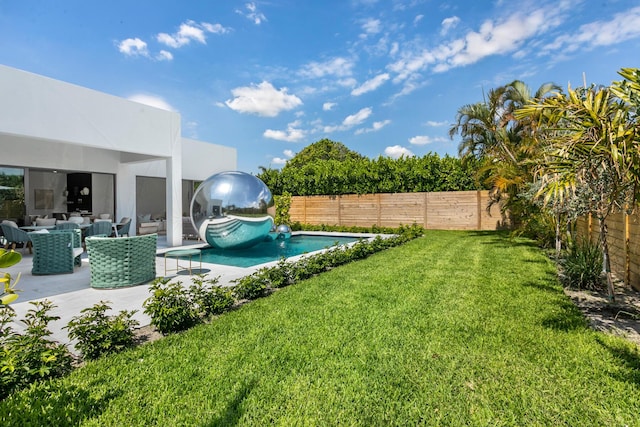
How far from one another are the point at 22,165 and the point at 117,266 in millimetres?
10404

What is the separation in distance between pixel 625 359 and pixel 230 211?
1057 centimetres

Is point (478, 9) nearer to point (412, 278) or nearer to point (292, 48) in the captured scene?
point (292, 48)

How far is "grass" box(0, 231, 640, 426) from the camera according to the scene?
264 centimetres

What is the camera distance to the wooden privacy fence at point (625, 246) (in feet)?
20.7

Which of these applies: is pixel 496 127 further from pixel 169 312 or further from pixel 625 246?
pixel 169 312

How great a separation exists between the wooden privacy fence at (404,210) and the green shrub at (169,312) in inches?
652

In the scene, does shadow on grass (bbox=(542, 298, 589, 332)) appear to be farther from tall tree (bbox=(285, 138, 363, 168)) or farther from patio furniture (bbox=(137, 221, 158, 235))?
tall tree (bbox=(285, 138, 363, 168))

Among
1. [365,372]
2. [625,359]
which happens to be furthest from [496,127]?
[365,372]

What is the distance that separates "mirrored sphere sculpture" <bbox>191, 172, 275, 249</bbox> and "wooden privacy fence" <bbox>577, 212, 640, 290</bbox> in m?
10.1

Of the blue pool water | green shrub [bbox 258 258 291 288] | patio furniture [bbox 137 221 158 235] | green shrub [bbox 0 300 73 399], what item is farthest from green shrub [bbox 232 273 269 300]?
patio furniture [bbox 137 221 158 235]

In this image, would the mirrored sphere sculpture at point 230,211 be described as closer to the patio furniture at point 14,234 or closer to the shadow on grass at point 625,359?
the patio furniture at point 14,234

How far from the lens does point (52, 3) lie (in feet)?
28.3

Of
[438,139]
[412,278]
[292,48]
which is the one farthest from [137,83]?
[438,139]

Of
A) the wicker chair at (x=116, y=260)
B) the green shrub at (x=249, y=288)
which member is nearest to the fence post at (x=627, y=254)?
the green shrub at (x=249, y=288)
